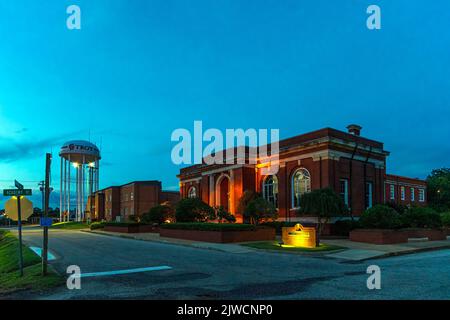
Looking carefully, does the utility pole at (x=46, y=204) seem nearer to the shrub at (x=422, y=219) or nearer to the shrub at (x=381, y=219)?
the shrub at (x=381, y=219)

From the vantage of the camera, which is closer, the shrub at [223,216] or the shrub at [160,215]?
the shrub at [223,216]

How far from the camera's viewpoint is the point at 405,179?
2140 inches

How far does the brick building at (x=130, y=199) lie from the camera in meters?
69.2

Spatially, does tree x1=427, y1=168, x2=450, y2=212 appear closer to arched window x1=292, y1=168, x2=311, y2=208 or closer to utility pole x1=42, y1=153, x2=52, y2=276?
arched window x1=292, y1=168, x2=311, y2=208

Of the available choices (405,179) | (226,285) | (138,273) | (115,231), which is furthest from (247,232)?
(405,179)

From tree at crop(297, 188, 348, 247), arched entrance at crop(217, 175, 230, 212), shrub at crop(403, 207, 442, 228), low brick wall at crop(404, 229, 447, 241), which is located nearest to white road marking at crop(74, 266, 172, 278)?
tree at crop(297, 188, 348, 247)

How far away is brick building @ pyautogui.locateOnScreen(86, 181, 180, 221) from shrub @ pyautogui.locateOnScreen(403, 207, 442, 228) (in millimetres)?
45625

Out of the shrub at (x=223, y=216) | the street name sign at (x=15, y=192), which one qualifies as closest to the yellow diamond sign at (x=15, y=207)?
the street name sign at (x=15, y=192)

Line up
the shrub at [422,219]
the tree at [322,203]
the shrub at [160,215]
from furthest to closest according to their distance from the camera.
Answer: the shrub at [160,215] < the shrub at [422,219] < the tree at [322,203]

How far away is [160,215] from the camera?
134ft

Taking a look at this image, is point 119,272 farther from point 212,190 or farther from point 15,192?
point 212,190

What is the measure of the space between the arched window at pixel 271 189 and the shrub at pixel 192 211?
6.23 m

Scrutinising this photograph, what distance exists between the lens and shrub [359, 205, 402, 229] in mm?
24875
